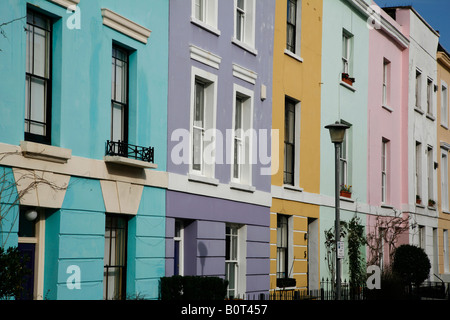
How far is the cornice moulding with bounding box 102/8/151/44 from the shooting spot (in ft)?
51.6

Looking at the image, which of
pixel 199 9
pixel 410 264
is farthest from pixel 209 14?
pixel 410 264

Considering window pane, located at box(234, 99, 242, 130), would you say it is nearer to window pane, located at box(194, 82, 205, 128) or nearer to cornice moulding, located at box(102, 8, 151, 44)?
window pane, located at box(194, 82, 205, 128)

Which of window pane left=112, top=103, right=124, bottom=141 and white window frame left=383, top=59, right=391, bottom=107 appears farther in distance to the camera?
white window frame left=383, top=59, right=391, bottom=107

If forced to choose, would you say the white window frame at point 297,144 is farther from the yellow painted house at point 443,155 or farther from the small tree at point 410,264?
the yellow painted house at point 443,155

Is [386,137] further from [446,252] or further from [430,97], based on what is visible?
[446,252]

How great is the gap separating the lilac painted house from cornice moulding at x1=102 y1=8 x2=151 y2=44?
134 centimetres

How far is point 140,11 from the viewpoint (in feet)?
55.6

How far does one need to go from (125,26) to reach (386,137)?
1849 centimetres

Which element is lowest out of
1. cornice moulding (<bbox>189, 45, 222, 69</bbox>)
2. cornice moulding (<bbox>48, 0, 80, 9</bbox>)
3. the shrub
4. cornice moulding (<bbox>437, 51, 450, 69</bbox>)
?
the shrub

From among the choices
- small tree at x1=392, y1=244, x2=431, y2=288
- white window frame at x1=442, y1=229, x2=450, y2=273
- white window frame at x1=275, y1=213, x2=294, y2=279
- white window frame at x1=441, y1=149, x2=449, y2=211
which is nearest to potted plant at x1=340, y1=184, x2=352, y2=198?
white window frame at x1=275, y1=213, x2=294, y2=279

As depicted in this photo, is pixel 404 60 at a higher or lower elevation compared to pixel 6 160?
higher

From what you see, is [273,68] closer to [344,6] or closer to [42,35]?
[344,6]
